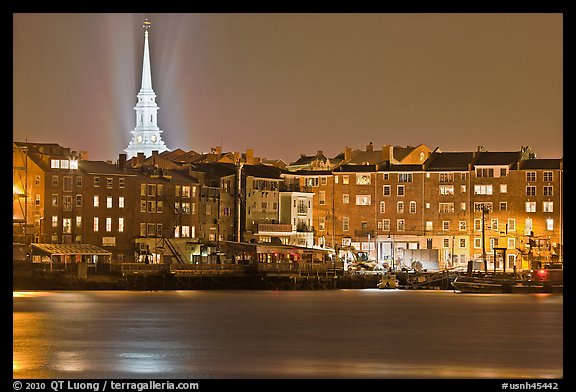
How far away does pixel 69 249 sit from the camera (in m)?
82.7

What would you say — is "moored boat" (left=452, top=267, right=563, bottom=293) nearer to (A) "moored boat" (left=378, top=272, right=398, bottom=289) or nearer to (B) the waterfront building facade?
(A) "moored boat" (left=378, top=272, right=398, bottom=289)

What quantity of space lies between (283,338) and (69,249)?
1595 inches

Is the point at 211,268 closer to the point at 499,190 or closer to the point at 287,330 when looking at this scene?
the point at 499,190

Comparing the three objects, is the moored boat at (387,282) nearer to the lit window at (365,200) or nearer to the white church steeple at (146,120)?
the lit window at (365,200)

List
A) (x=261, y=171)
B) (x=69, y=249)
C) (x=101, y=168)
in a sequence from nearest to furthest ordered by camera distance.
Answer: (x=69, y=249), (x=101, y=168), (x=261, y=171)

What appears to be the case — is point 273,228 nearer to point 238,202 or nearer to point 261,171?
point 238,202

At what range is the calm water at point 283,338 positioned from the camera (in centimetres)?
3384

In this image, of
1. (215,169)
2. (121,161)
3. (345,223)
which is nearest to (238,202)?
(215,169)

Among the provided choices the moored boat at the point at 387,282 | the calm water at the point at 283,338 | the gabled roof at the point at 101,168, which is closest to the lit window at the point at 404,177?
the moored boat at the point at 387,282

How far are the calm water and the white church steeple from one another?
84260 millimetres

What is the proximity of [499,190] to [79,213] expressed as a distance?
117ft
